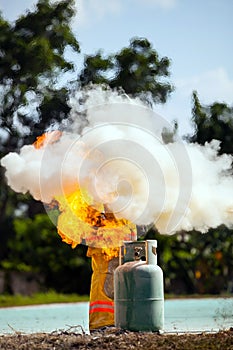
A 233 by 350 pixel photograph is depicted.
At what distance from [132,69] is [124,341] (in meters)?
14.8

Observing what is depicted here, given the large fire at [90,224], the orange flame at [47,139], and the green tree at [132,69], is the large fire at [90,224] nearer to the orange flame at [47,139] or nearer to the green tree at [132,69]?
the orange flame at [47,139]

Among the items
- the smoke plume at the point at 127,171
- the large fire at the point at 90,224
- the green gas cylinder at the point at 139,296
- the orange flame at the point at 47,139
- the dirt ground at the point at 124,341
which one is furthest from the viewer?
the orange flame at the point at 47,139

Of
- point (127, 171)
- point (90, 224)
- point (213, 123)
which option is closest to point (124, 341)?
point (90, 224)

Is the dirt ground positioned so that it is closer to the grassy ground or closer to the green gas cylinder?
the green gas cylinder

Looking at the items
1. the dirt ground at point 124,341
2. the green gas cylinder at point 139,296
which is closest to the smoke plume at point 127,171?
the green gas cylinder at point 139,296

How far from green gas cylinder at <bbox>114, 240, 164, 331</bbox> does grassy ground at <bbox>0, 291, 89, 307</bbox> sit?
11208 millimetres

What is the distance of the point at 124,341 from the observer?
7527 mm

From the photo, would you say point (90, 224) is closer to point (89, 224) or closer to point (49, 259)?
point (89, 224)

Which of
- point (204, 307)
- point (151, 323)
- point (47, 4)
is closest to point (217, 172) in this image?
point (151, 323)

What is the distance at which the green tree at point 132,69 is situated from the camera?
67.3 ft

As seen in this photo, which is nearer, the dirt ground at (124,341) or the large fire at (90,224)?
the dirt ground at (124,341)

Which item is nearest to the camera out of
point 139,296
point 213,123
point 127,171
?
point 139,296

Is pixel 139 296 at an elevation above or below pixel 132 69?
below

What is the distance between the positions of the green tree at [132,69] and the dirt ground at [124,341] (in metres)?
12.7
